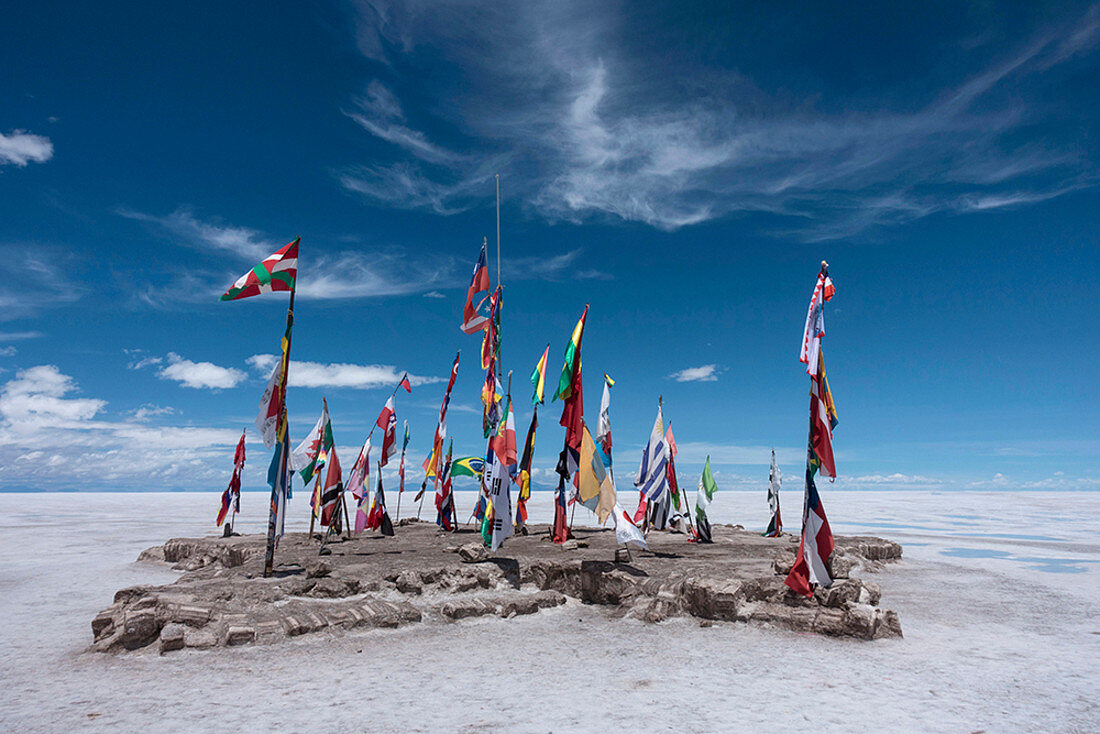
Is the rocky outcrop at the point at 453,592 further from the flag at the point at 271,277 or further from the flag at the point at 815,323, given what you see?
the flag at the point at 271,277

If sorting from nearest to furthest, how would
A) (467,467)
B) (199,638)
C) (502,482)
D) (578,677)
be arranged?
(578,677) → (199,638) → (502,482) → (467,467)

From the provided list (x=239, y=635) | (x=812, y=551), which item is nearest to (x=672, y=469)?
(x=812, y=551)

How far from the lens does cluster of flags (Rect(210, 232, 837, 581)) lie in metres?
13.4

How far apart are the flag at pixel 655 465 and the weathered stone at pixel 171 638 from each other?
14374 millimetres

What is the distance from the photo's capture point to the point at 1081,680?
32.2 ft

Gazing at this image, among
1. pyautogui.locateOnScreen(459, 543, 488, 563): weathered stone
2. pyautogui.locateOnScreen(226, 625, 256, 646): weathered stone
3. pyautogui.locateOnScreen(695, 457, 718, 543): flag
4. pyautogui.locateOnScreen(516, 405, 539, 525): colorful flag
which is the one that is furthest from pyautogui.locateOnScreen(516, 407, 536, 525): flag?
pyautogui.locateOnScreen(226, 625, 256, 646): weathered stone

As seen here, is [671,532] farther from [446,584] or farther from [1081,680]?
[1081,680]

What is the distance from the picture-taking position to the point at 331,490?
21.4 m

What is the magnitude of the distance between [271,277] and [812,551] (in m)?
16.2

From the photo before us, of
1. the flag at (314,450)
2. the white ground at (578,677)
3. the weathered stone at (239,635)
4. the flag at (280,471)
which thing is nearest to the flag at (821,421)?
the white ground at (578,677)

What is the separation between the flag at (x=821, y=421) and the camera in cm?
1318

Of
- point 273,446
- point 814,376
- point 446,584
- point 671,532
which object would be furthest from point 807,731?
point 671,532

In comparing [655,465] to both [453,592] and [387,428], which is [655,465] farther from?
[387,428]

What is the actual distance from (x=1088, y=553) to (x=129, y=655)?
40.6 m
